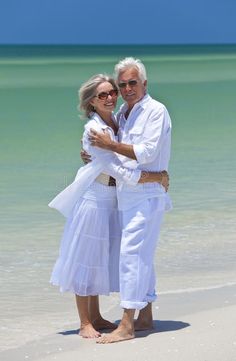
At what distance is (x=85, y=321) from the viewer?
5.26 metres

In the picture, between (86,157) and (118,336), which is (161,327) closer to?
(118,336)

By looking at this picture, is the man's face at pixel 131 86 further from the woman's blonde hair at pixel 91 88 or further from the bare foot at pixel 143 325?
the bare foot at pixel 143 325

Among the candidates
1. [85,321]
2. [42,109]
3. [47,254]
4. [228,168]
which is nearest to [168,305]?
[85,321]

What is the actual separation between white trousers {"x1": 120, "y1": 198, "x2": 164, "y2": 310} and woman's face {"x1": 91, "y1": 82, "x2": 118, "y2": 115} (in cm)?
43

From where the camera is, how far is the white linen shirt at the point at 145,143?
504cm

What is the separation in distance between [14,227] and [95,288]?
336 centimetres

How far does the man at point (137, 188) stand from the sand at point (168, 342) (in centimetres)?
15

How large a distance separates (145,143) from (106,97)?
0.27m

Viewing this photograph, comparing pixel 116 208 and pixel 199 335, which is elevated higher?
pixel 116 208

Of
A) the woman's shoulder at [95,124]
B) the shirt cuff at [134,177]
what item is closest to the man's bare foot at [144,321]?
the shirt cuff at [134,177]

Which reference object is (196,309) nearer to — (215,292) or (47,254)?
(215,292)

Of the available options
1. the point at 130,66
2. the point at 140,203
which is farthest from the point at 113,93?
the point at 140,203

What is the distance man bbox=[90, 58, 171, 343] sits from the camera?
16.5 feet

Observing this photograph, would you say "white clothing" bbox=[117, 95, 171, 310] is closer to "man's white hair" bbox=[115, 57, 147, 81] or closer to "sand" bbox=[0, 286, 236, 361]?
"man's white hair" bbox=[115, 57, 147, 81]
